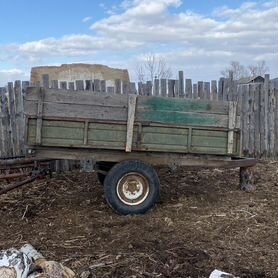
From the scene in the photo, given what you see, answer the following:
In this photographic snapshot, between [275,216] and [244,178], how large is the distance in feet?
4.21

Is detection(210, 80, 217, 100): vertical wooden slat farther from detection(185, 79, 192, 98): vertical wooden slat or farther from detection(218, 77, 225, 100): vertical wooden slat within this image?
detection(185, 79, 192, 98): vertical wooden slat

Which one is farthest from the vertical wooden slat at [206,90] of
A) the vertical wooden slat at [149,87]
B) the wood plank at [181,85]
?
the vertical wooden slat at [149,87]

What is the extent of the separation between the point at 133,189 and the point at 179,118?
110 centimetres

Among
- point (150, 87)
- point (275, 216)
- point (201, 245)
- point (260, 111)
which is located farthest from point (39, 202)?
point (260, 111)

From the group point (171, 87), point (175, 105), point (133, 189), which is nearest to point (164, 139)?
point (175, 105)

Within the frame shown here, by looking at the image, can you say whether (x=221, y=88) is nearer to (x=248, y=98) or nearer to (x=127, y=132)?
(x=248, y=98)

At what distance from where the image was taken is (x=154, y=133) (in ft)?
19.3

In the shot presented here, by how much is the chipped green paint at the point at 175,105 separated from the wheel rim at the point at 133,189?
0.91 metres

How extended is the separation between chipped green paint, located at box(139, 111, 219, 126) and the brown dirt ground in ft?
3.76

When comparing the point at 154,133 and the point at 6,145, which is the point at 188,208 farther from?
the point at 6,145

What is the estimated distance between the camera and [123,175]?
5789mm

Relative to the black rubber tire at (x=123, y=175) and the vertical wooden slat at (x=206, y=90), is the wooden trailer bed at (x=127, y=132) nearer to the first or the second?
the black rubber tire at (x=123, y=175)

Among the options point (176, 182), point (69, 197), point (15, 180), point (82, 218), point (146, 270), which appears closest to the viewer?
point (146, 270)

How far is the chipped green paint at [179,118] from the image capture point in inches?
231
